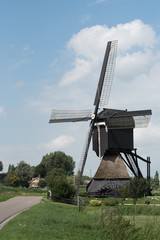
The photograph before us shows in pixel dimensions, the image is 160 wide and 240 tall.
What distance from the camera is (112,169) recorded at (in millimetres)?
45781

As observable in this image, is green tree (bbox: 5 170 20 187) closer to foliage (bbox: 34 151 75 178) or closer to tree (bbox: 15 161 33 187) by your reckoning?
tree (bbox: 15 161 33 187)

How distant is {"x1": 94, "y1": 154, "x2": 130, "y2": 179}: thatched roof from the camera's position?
45.2 m

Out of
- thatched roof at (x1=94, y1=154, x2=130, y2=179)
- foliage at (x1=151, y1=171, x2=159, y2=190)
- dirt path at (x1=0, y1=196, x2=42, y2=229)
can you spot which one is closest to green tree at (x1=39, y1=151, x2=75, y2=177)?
foliage at (x1=151, y1=171, x2=159, y2=190)

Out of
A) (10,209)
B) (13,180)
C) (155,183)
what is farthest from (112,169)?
(13,180)

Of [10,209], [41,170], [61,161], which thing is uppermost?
[61,161]

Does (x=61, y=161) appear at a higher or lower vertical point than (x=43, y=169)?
higher

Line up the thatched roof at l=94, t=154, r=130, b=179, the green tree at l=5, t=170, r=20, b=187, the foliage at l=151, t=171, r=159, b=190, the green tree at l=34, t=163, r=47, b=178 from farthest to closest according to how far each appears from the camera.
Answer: the green tree at l=34, t=163, r=47, b=178 → the green tree at l=5, t=170, r=20, b=187 → the foliage at l=151, t=171, r=159, b=190 → the thatched roof at l=94, t=154, r=130, b=179

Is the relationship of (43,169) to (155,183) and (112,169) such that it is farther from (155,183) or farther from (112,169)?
(112,169)

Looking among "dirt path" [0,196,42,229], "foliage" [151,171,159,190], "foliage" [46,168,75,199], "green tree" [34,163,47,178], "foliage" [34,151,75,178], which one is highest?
"foliage" [34,151,75,178]

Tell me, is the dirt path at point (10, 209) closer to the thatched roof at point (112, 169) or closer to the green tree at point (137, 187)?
the green tree at point (137, 187)

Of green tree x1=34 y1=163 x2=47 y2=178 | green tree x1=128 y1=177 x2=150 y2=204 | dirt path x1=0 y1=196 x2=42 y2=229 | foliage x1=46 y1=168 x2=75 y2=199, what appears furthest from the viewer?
green tree x1=34 y1=163 x2=47 y2=178

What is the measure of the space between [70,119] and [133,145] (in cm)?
941

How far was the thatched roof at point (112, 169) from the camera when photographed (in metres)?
45.2

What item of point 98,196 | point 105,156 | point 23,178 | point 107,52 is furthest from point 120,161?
point 23,178
